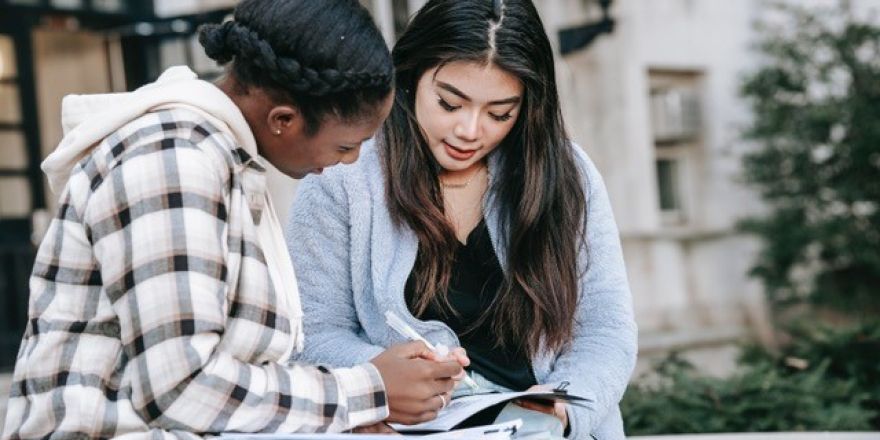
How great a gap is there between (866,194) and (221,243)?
289 inches

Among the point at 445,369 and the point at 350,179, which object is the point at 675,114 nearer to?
the point at 350,179

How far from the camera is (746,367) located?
4.48 meters

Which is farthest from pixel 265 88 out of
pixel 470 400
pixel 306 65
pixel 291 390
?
pixel 470 400

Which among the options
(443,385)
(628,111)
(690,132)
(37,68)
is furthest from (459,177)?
(690,132)

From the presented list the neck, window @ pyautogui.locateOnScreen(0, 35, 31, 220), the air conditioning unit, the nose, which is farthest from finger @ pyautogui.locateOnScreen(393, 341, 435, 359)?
the air conditioning unit

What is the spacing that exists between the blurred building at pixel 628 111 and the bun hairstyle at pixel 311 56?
4678 millimetres

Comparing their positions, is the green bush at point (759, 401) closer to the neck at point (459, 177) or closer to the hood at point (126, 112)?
the neck at point (459, 177)

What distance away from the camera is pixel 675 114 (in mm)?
8672

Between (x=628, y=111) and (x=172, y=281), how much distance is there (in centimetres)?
696

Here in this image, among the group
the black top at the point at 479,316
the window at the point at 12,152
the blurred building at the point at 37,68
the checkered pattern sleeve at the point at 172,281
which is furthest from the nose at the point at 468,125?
the window at the point at 12,152

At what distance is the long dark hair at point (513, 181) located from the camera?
7.58ft

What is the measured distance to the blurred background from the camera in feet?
22.5

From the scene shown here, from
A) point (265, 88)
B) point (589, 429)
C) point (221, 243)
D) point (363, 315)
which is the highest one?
point (265, 88)

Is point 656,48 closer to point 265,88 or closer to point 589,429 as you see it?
point 589,429
